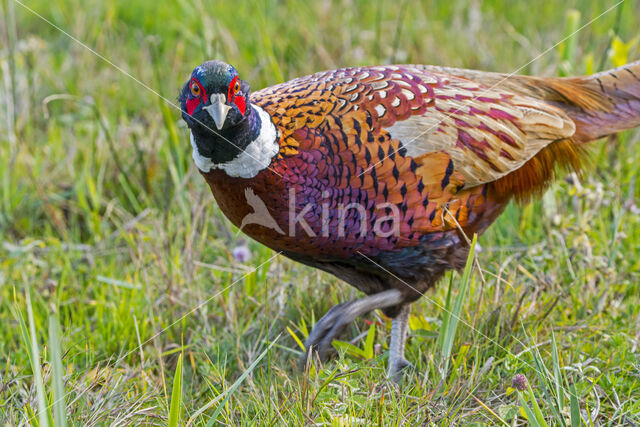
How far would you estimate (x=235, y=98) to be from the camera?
7.84 ft

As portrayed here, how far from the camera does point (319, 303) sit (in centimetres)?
321

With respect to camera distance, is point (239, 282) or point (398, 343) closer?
point (398, 343)

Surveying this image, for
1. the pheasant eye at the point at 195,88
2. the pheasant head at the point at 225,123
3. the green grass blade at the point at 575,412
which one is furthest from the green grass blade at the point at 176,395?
the green grass blade at the point at 575,412

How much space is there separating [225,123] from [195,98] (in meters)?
0.12

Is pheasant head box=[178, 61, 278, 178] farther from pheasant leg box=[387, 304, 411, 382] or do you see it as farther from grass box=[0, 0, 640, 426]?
pheasant leg box=[387, 304, 411, 382]

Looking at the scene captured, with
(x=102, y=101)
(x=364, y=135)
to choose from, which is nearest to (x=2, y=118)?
(x=102, y=101)

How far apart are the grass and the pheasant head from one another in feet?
2.20

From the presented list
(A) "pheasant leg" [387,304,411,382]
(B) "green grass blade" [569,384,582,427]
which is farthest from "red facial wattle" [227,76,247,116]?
(B) "green grass blade" [569,384,582,427]

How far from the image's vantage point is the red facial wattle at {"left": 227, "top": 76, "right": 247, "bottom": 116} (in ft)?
7.75

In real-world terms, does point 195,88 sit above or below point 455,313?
above

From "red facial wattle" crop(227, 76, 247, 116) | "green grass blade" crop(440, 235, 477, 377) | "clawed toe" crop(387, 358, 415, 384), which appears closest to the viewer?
"green grass blade" crop(440, 235, 477, 377)

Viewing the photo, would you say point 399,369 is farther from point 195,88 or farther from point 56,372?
point 56,372

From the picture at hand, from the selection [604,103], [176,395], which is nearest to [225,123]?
[176,395]

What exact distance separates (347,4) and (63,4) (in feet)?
7.10
